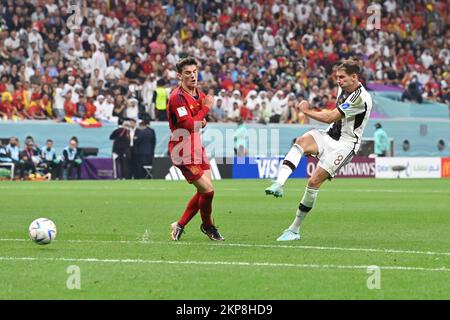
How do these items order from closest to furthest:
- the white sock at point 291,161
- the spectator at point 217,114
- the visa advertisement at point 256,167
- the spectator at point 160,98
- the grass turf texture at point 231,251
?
the grass turf texture at point 231,251 < the white sock at point 291,161 < the spectator at point 160,98 < the visa advertisement at point 256,167 < the spectator at point 217,114

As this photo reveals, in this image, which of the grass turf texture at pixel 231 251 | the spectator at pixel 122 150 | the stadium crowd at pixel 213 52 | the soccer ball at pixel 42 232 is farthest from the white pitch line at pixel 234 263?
the spectator at pixel 122 150

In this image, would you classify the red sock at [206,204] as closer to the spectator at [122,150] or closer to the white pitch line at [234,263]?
the white pitch line at [234,263]

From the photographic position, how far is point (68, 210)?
1992 centimetres

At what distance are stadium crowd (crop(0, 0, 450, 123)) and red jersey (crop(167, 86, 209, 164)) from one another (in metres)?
22.2

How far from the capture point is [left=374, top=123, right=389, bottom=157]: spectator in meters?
40.7

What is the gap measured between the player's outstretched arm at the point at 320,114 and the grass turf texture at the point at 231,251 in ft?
5.31

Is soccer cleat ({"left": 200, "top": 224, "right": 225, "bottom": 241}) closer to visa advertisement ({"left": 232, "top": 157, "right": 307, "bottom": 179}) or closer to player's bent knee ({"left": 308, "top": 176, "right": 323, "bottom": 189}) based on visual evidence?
player's bent knee ({"left": 308, "top": 176, "right": 323, "bottom": 189})

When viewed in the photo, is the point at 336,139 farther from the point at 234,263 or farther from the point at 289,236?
the point at 234,263

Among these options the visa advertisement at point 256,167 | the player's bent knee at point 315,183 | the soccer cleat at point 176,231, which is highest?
the player's bent knee at point 315,183

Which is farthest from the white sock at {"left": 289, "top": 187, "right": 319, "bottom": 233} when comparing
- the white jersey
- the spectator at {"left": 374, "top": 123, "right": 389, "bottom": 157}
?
the spectator at {"left": 374, "top": 123, "right": 389, "bottom": 157}

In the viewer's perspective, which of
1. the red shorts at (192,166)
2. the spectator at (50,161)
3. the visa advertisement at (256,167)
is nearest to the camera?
the red shorts at (192,166)

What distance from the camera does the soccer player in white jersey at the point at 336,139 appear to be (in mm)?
13531

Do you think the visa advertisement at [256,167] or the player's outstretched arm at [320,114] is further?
the visa advertisement at [256,167]
